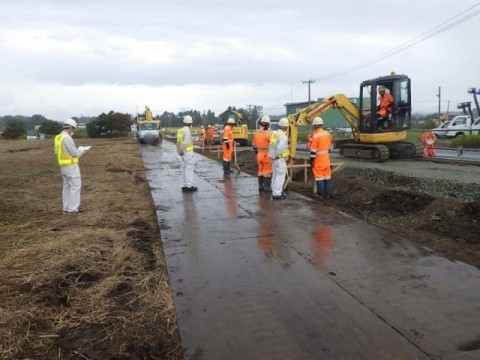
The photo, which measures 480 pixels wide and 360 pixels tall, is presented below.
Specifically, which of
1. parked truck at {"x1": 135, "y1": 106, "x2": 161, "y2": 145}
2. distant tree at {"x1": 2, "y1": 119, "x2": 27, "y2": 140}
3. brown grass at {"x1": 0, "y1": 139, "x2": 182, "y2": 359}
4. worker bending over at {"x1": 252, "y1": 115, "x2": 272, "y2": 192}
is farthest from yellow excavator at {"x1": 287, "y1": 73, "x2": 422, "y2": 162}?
distant tree at {"x1": 2, "y1": 119, "x2": 27, "y2": 140}

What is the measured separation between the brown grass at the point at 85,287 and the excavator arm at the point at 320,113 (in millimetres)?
6561

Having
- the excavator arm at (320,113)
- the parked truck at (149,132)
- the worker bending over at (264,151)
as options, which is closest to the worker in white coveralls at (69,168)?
the worker bending over at (264,151)

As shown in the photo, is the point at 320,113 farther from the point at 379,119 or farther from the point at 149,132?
the point at 149,132

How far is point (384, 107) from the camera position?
1698cm

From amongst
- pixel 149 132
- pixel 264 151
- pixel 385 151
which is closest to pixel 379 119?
pixel 385 151

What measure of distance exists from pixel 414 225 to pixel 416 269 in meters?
2.54

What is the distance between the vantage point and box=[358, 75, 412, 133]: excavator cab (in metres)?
16.7

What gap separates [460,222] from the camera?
24.5 ft

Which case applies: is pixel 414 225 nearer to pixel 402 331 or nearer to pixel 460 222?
pixel 460 222

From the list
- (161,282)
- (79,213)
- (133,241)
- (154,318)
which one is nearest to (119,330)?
(154,318)

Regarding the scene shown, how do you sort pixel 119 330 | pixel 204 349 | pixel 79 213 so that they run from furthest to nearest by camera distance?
pixel 79 213
pixel 119 330
pixel 204 349

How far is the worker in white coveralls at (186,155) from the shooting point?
11.4 meters

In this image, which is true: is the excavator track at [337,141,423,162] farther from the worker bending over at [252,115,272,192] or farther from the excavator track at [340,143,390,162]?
the worker bending over at [252,115,272,192]

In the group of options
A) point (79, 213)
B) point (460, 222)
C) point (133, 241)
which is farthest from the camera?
point (79, 213)
